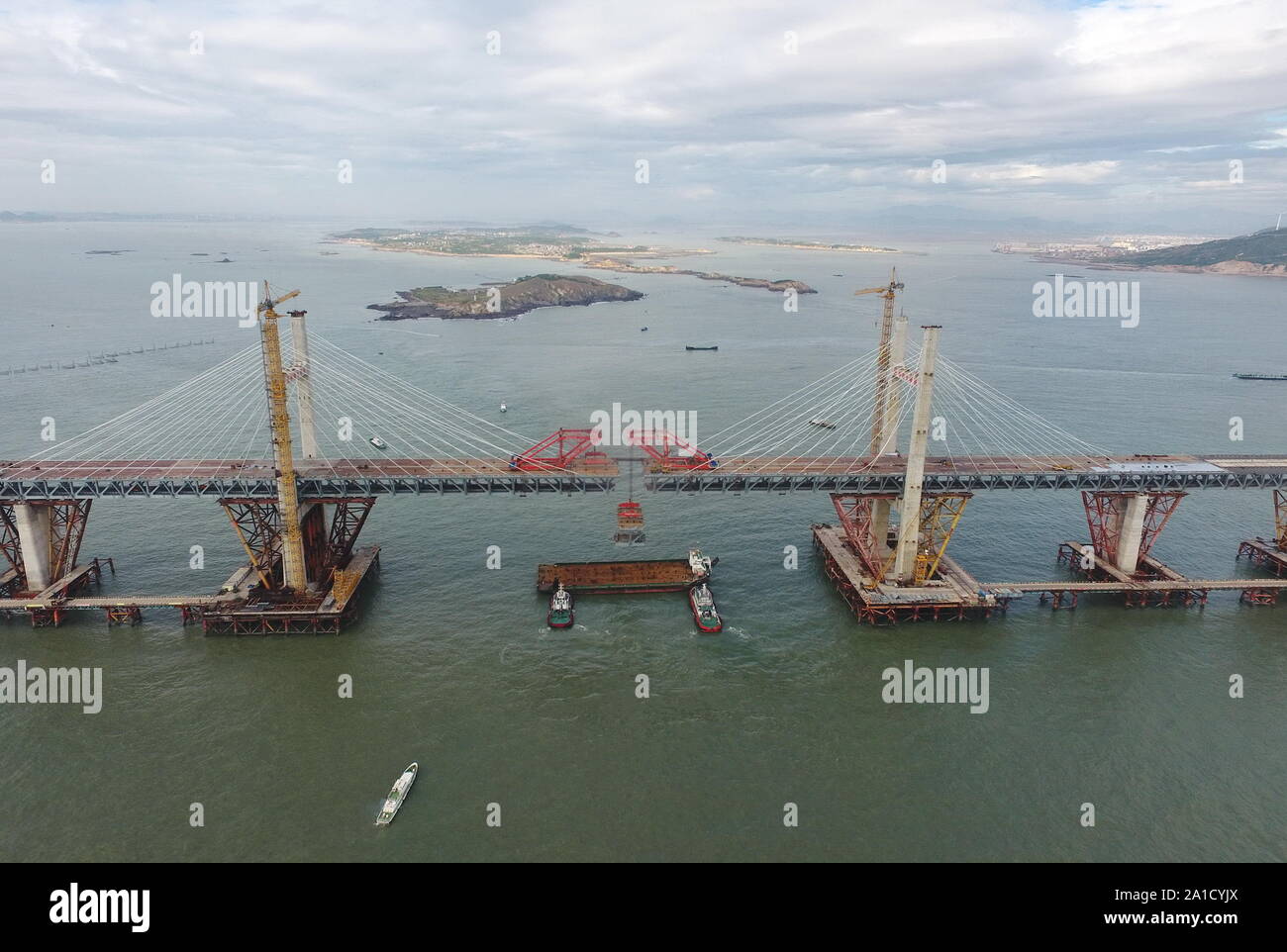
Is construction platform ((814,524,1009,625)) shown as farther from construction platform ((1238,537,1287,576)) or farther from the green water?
construction platform ((1238,537,1287,576))

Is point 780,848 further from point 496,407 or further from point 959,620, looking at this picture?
point 496,407

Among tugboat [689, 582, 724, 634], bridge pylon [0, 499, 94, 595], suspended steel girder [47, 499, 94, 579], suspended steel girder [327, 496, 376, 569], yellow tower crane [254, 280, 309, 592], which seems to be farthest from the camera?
suspended steel girder [327, 496, 376, 569]

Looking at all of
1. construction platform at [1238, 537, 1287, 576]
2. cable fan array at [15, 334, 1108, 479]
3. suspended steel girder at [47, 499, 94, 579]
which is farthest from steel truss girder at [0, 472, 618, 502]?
construction platform at [1238, 537, 1287, 576]

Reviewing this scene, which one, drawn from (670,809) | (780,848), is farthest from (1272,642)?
(670,809)

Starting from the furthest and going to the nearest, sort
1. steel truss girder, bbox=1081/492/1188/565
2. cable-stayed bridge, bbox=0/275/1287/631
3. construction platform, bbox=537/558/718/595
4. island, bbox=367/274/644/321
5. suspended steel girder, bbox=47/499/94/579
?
island, bbox=367/274/644/321 < steel truss girder, bbox=1081/492/1188/565 < construction platform, bbox=537/558/718/595 < suspended steel girder, bbox=47/499/94/579 < cable-stayed bridge, bbox=0/275/1287/631

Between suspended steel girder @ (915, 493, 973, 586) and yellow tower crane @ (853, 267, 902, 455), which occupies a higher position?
yellow tower crane @ (853, 267, 902, 455)

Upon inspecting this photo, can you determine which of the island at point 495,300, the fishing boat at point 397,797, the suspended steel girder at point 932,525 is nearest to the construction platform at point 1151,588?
the suspended steel girder at point 932,525
